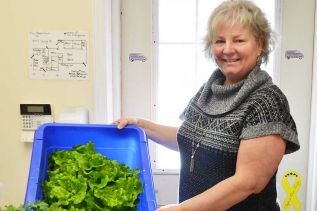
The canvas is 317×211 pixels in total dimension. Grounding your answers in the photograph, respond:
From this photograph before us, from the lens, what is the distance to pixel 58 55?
1.39 metres

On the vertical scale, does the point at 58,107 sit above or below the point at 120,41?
below

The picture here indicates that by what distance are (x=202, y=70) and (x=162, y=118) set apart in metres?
0.38

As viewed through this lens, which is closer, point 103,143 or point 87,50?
point 103,143

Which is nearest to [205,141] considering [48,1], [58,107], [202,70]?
[58,107]

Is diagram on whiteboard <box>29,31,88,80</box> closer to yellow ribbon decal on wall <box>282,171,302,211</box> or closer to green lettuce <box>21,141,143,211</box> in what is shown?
green lettuce <box>21,141,143,211</box>

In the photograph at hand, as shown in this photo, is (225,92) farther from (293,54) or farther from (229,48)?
(293,54)

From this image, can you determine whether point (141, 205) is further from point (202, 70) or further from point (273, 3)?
point (273, 3)

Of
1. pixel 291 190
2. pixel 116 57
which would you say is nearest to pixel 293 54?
pixel 291 190

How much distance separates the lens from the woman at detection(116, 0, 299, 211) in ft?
2.91

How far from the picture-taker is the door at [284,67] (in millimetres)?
1889

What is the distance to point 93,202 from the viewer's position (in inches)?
38.4

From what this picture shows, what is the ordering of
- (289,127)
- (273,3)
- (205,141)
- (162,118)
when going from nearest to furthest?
(289,127), (205,141), (273,3), (162,118)

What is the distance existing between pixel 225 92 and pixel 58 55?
727mm

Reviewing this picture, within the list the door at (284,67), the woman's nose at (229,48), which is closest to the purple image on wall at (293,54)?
the door at (284,67)
